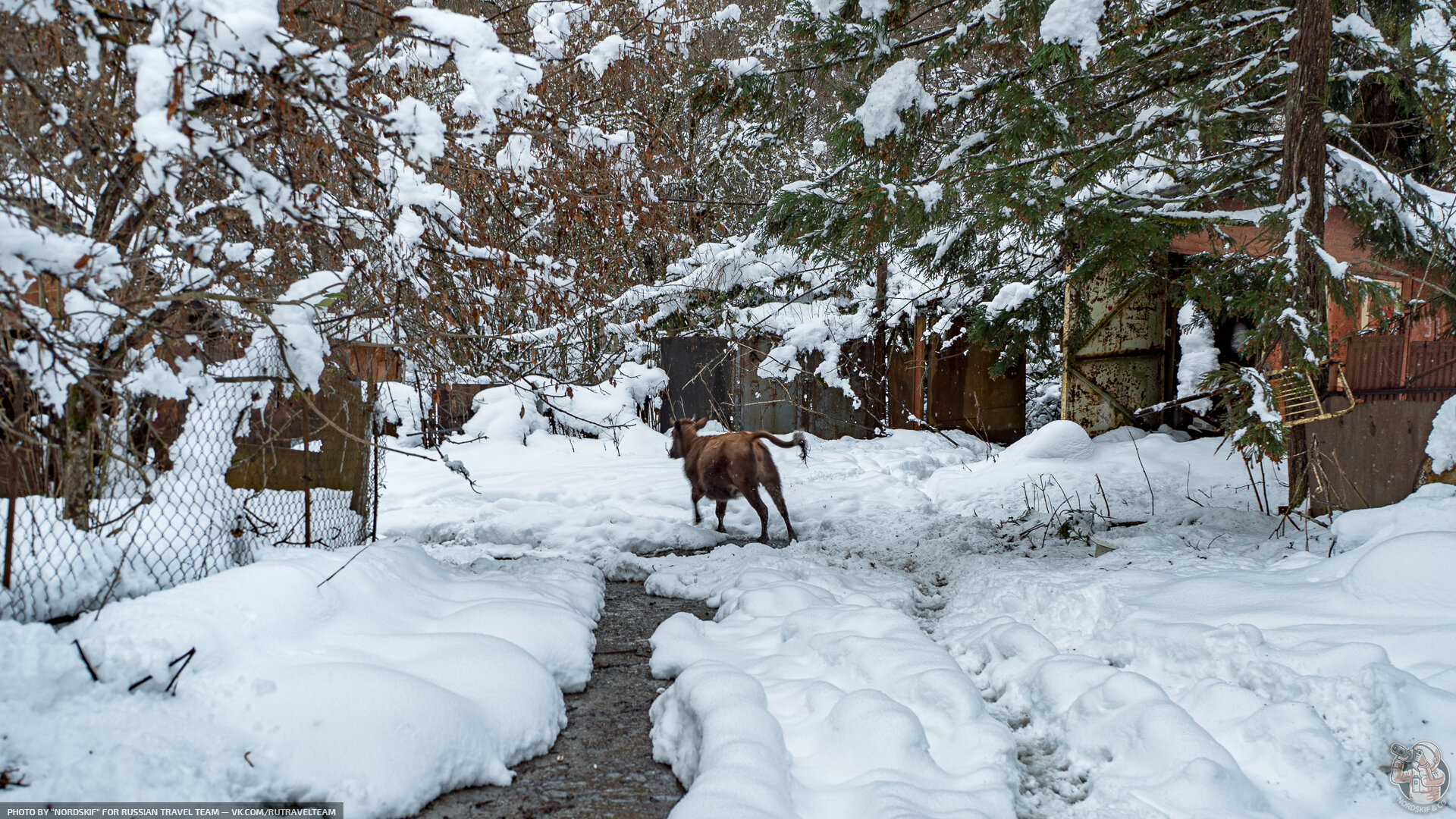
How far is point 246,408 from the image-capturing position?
13.0ft

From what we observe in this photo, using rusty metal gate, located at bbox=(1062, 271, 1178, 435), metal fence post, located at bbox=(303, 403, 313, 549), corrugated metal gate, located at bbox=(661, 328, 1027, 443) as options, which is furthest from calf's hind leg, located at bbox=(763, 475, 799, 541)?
rusty metal gate, located at bbox=(1062, 271, 1178, 435)

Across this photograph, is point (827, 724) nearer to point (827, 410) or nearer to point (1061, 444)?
point (1061, 444)

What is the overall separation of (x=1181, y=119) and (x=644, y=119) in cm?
379

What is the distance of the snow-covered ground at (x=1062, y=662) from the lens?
2.54 metres

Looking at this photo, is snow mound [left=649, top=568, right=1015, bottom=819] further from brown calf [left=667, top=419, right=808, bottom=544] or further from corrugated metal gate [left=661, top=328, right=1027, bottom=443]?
corrugated metal gate [left=661, top=328, right=1027, bottom=443]

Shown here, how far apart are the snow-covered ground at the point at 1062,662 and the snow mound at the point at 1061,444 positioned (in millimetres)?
1620

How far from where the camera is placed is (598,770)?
113 inches

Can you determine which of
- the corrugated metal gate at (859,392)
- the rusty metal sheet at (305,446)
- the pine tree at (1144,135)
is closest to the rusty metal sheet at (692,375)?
the corrugated metal gate at (859,392)

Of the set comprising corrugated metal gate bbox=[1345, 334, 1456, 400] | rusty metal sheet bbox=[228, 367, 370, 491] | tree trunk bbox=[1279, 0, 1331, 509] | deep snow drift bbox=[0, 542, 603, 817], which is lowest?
deep snow drift bbox=[0, 542, 603, 817]

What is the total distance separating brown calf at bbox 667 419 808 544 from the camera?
716cm

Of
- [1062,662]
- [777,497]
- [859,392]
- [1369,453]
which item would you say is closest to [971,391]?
[859,392]

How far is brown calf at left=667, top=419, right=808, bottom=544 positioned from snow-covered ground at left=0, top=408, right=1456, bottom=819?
5.47 feet

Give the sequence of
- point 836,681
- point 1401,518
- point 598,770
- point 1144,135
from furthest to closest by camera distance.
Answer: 1. point 1144,135
2. point 1401,518
3. point 836,681
4. point 598,770

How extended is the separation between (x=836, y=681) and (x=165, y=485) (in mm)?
3279
